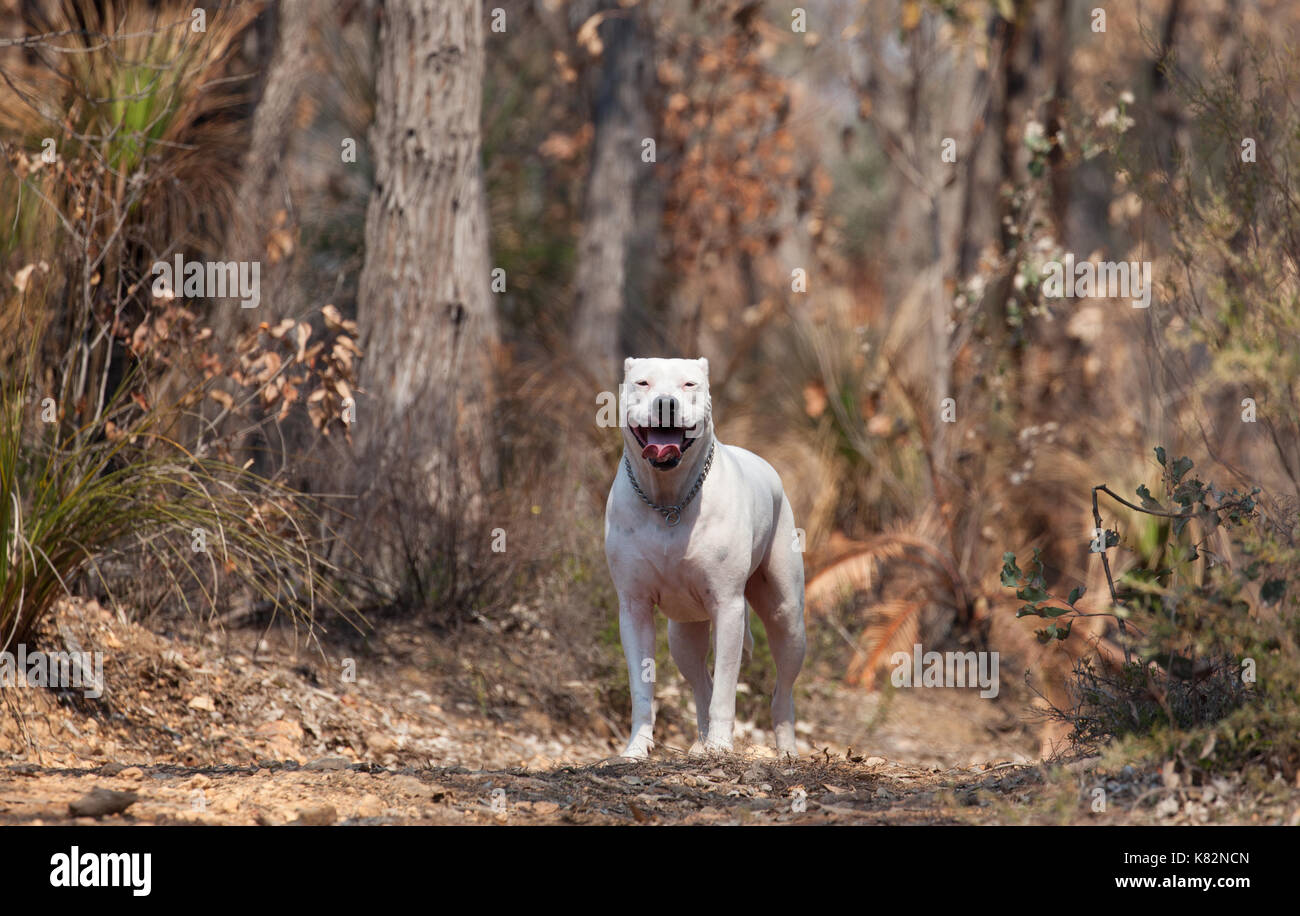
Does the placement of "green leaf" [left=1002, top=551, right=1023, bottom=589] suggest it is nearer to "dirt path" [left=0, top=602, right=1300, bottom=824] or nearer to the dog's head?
"dirt path" [left=0, top=602, right=1300, bottom=824]

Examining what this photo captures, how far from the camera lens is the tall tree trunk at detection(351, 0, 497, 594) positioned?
827 cm

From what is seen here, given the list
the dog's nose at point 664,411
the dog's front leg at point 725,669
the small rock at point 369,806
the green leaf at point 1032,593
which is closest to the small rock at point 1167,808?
the green leaf at point 1032,593

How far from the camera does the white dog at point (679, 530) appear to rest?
16.2 ft

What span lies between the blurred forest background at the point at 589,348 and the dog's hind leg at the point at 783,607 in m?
1.06

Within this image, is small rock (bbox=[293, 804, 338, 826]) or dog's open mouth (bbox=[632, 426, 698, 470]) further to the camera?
dog's open mouth (bbox=[632, 426, 698, 470])

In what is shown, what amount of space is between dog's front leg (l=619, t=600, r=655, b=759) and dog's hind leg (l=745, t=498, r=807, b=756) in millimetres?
623

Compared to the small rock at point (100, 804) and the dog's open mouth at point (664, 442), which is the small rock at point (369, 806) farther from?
the dog's open mouth at point (664, 442)

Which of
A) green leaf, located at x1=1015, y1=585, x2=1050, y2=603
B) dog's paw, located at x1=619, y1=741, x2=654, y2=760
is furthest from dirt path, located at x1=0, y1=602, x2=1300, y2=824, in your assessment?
green leaf, located at x1=1015, y1=585, x2=1050, y2=603

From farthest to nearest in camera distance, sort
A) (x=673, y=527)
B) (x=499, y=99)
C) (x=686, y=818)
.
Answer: (x=499, y=99) < (x=673, y=527) < (x=686, y=818)

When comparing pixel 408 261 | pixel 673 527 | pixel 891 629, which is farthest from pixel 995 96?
pixel 673 527

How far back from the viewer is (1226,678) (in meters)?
4.56

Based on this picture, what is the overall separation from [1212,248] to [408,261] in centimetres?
478

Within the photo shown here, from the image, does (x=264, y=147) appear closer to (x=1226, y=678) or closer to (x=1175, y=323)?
(x=1226, y=678)

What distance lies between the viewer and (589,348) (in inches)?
478
